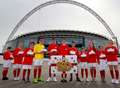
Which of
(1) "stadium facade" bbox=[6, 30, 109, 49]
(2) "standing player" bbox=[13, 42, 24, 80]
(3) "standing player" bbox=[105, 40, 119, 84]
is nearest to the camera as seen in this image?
(3) "standing player" bbox=[105, 40, 119, 84]

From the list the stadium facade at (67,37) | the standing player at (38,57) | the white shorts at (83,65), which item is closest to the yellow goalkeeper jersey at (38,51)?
the standing player at (38,57)

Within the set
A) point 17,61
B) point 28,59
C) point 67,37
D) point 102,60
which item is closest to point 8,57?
point 17,61

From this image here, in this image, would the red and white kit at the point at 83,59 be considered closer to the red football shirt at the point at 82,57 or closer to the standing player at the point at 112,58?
the red football shirt at the point at 82,57

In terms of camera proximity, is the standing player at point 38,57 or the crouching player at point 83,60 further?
the crouching player at point 83,60

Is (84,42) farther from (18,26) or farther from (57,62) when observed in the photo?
(57,62)

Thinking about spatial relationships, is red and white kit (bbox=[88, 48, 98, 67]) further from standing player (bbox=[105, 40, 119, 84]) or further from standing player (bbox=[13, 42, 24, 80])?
standing player (bbox=[13, 42, 24, 80])

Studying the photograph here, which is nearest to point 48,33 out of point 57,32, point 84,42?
point 57,32

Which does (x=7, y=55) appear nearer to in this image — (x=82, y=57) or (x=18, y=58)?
(x=18, y=58)

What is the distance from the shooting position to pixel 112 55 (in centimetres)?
1551

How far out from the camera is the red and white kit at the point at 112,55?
50.3 ft

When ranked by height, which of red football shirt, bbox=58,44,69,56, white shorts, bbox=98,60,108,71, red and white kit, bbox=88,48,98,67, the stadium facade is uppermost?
the stadium facade

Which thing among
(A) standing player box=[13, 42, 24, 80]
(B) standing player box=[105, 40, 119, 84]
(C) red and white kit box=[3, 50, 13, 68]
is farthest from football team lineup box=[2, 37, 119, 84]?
(C) red and white kit box=[3, 50, 13, 68]

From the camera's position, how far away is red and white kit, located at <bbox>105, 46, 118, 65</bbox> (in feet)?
50.3

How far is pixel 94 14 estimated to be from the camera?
72.0 m
